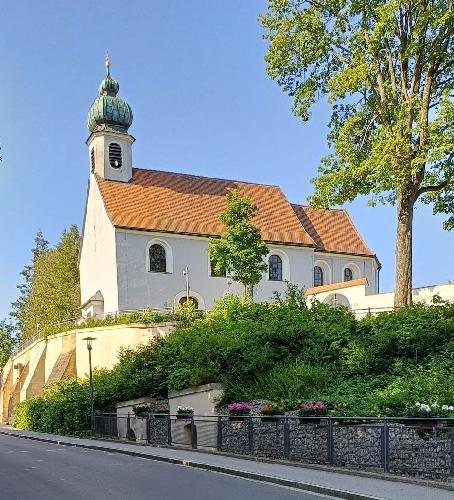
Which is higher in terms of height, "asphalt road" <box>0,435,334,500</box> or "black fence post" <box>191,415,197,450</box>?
"asphalt road" <box>0,435,334,500</box>

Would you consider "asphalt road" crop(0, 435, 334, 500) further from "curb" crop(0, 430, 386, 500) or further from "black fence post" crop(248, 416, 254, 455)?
"black fence post" crop(248, 416, 254, 455)

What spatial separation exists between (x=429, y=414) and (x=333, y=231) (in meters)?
44.8

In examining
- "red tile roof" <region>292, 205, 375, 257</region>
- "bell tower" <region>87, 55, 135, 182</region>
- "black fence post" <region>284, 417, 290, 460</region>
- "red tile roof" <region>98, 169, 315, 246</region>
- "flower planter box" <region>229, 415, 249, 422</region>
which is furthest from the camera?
"red tile roof" <region>292, 205, 375, 257</region>

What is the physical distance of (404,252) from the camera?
83.8ft

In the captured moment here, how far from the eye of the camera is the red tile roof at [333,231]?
55344mm

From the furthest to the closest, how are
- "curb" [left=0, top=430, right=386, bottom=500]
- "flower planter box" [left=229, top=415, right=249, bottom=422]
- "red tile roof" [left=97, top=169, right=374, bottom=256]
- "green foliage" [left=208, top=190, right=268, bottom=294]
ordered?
"red tile roof" [left=97, top=169, right=374, bottom=256]
"green foliage" [left=208, top=190, right=268, bottom=294]
"flower planter box" [left=229, top=415, right=249, bottom=422]
"curb" [left=0, top=430, right=386, bottom=500]

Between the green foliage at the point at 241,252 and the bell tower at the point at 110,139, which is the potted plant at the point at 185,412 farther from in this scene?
the bell tower at the point at 110,139

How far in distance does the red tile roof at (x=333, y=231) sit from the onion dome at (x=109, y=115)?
15626 millimetres

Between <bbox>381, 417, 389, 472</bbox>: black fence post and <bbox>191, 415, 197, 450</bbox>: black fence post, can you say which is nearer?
<bbox>381, 417, 389, 472</bbox>: black fence post

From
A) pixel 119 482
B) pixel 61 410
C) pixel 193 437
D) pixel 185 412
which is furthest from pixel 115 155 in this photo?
pixel 119 482

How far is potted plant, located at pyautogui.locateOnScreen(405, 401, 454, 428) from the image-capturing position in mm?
11891

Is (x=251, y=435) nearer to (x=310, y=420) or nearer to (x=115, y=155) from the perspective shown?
(x=310, y=420)

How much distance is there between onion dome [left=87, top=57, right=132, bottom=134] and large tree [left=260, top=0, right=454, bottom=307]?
1001 inches

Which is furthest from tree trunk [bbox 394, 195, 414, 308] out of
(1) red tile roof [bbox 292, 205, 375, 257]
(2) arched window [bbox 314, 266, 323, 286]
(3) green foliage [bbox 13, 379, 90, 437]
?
(2) arched window [bbox 314, 266, 323, 286]
